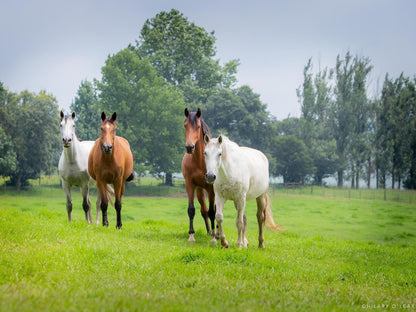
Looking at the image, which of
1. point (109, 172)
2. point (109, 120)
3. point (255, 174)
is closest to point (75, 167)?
point (109, 172)

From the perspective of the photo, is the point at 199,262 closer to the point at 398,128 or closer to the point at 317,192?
the point at 317,192

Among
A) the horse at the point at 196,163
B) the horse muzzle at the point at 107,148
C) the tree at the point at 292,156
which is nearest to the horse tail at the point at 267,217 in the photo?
the horse at the point at 196,163

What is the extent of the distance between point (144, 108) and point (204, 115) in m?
13.4

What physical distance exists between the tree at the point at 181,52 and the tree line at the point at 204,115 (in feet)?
0.42

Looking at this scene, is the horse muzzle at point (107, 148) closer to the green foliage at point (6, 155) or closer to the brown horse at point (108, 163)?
the brown horse at point (108, 163)

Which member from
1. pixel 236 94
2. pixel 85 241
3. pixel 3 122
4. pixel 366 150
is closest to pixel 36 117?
pixel 3 122

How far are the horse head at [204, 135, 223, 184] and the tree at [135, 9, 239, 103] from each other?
38.7 metres

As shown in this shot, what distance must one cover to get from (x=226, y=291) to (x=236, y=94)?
48779mm

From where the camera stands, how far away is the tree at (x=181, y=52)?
4594 cm

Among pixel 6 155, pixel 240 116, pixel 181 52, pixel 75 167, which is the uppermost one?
pixel 181 52

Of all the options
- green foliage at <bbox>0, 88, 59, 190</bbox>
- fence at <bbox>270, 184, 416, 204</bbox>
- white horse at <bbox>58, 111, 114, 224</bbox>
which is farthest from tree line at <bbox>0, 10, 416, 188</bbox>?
white horse at <bbox>58, 111, 114, 224</bbox>

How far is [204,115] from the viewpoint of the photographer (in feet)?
161

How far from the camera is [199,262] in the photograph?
6.15 metres

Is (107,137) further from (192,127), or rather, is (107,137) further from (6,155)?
(6,155)
